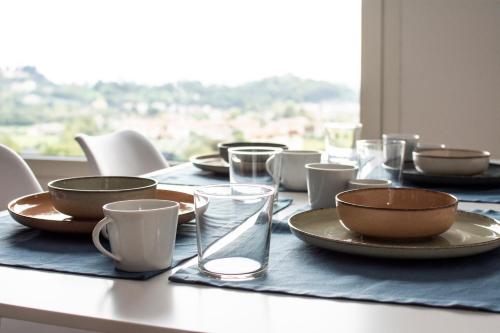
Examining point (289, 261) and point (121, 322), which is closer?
point (121, 322)

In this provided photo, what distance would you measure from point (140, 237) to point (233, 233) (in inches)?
4.7

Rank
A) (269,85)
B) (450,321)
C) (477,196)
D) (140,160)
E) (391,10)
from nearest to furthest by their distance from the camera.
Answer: (450,321), (477,196), (140,160), (391,10), (269,85)

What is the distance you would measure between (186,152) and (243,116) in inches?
12.8

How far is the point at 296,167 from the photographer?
1592 millimetres

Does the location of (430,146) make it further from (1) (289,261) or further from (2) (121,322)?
(2) (121,322)

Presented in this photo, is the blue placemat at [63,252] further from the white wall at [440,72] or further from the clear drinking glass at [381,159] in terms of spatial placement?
the white wall at [440,72]

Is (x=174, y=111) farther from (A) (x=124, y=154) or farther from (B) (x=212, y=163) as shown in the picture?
(B) (x=212, y=163)

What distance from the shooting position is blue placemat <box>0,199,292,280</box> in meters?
0.94

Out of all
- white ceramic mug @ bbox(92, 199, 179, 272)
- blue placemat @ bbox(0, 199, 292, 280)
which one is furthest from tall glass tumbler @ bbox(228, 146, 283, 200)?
white ceramic mug @ bbox(92, 199, 179, 272)

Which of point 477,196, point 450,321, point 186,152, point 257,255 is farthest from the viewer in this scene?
point 186,152

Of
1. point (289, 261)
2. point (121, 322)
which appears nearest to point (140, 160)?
point (289, 261)

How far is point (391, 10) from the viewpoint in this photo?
107 inches

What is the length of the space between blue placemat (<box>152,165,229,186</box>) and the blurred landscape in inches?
44.0

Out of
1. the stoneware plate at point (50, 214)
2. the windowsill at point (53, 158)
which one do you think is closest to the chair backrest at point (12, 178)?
the stoneware plate at point (50, 214)
